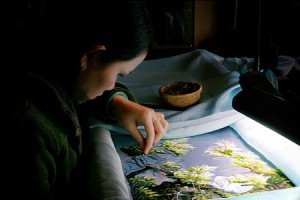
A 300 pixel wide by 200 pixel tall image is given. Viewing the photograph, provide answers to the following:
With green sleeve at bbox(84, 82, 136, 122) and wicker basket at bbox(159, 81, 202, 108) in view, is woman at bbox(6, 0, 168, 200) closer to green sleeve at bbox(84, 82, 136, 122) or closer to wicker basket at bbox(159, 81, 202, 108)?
green sleeve at bbox(84, 82, 136, 122)

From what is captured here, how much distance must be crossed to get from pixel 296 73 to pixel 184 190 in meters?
1.29

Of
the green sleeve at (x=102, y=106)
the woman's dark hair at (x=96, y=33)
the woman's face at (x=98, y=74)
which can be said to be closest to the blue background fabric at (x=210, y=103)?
the green sleeve at (x=102, y=106)

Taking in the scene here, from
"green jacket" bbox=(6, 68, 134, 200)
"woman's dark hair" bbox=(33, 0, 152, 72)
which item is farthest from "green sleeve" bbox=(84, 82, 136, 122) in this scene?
"woman's dark hair" bbox=(33, 0, 152, 72)

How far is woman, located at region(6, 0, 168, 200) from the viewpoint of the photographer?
90cm

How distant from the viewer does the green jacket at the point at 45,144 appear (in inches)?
35.0

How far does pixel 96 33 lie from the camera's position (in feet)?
3.34

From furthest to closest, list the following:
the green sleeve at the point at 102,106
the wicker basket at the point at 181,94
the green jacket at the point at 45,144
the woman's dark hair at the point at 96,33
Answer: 1. the wicker basket at the point at 181,94
2. the green sleeve at the point at 102,106
3. the woman's dark hair at the point at 96,33
4. the green jacket at the point at 45,144

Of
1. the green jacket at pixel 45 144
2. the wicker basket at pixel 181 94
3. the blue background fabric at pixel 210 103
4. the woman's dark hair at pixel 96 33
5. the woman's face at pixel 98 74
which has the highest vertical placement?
the woman's dark hair at pixel 96 33

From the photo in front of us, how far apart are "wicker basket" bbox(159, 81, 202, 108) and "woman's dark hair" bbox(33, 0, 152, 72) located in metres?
0.43

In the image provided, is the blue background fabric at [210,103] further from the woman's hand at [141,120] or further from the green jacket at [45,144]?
the green jacket at [45,144]

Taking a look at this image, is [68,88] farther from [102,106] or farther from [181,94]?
[181,94]

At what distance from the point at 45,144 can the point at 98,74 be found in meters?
0.26

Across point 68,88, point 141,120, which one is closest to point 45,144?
point 68,88

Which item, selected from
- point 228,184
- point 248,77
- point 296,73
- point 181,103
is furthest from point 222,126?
point 296,73
